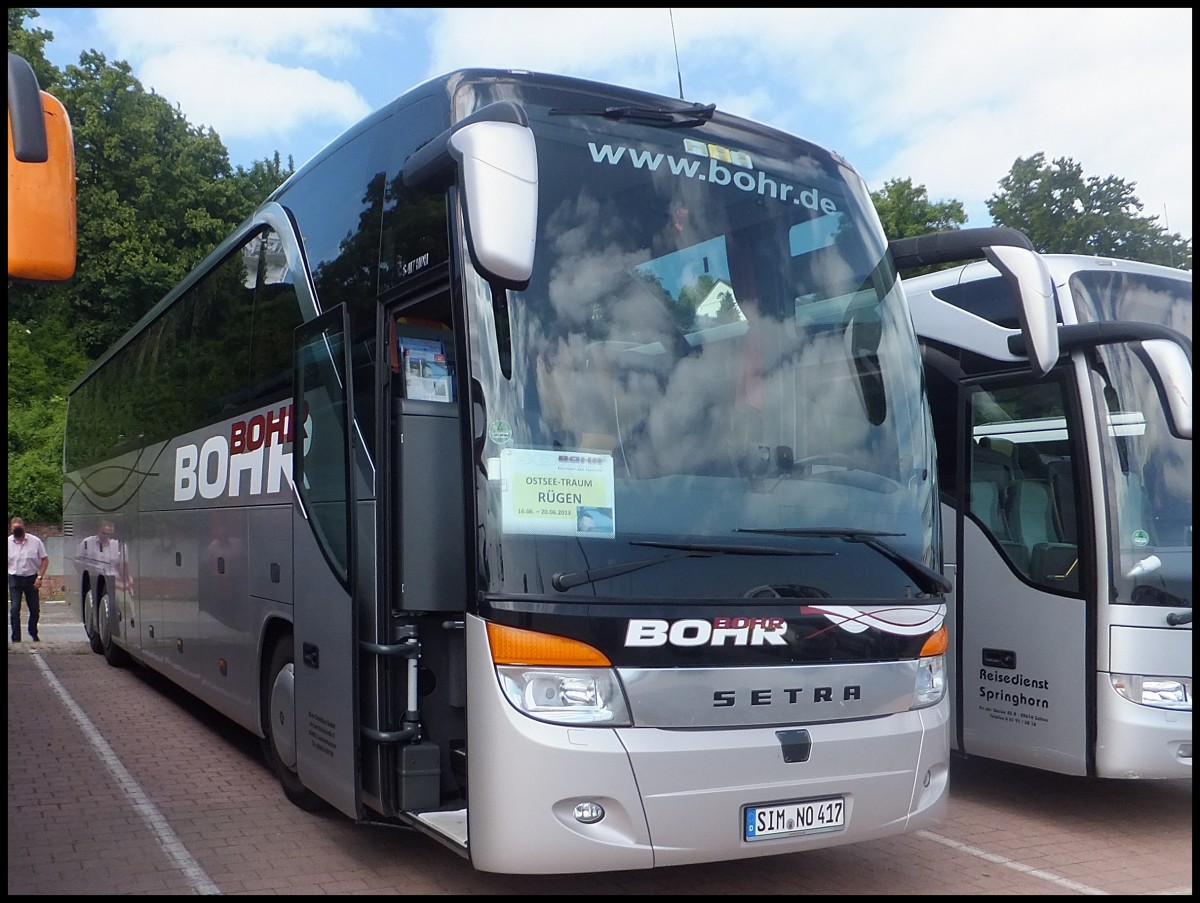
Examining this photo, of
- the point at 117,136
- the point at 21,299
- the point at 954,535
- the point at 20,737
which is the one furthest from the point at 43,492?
the point at 954,535

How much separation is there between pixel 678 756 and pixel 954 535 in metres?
3.76

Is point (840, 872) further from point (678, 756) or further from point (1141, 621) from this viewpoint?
point (1141, 621)

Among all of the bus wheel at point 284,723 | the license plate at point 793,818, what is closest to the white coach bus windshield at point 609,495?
the license plate at point 793,818

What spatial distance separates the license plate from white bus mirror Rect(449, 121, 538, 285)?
2.30 m

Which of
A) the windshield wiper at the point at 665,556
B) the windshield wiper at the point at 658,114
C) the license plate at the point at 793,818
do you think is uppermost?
the windshield wiper at the point at 658,114

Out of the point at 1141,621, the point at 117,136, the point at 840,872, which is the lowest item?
the point at 840,872

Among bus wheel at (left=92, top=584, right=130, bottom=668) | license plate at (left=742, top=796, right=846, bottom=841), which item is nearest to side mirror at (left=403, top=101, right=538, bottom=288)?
license plate at (left=742, top=796, right=846, bottom=841)

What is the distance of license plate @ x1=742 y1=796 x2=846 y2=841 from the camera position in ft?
15.7

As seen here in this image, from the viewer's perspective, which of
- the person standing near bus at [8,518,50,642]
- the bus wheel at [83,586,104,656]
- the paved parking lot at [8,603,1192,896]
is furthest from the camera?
the person standing near bus at [8,518,50,642]

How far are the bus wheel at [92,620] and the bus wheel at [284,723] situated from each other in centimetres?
794

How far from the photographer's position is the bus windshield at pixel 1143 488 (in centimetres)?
675

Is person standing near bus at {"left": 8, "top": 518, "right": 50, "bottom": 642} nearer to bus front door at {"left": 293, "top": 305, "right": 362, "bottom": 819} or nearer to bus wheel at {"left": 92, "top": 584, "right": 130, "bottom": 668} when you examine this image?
bus wheel at {"left": 92, "top": 584, "right": 130, "bottom": 668}

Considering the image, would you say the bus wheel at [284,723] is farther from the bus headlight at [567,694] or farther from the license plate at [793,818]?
the license plate at [793,818]

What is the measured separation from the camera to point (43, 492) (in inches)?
1094
